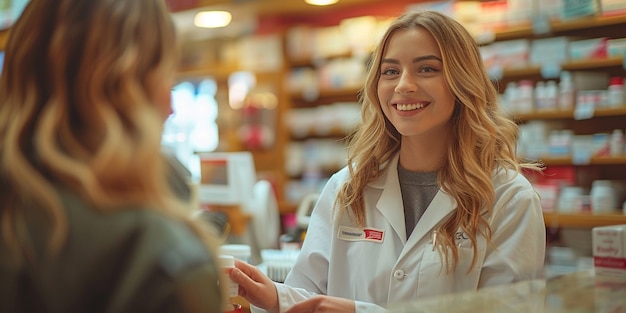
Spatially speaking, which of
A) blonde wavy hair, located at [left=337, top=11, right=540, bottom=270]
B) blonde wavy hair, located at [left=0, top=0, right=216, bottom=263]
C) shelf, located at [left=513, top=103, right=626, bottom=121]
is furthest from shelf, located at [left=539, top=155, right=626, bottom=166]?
blonde wavy hair, located at [left=0, top=0, right=216, bottom=263]

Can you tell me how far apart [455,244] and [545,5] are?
4059 millimetres

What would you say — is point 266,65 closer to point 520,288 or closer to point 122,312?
point 520,288

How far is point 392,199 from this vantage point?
101 inches

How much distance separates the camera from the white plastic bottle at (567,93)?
19.1ft

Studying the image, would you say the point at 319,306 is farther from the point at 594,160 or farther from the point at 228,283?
the point at 594,160

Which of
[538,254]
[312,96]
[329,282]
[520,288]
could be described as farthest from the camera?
[312,96]

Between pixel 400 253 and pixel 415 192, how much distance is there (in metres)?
0.24

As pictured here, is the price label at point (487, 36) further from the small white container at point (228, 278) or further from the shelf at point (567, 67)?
the small white container at point (228, 278)

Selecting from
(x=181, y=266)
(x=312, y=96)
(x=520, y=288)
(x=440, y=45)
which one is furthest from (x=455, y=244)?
(x=312, y=96)

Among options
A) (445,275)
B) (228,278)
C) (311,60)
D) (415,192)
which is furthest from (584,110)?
(228,278)

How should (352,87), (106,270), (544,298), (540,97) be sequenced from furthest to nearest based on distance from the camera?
1. (352,87)
2. (540,97)
3. (544,298)
4. (106,270)

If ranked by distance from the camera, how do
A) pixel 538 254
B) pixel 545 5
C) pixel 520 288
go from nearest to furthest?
pixel 520 288, pixel 538 254, pixel 545 5

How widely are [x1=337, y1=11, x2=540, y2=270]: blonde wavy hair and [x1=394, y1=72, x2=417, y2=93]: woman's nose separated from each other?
11cm

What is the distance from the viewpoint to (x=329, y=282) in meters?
2.55
